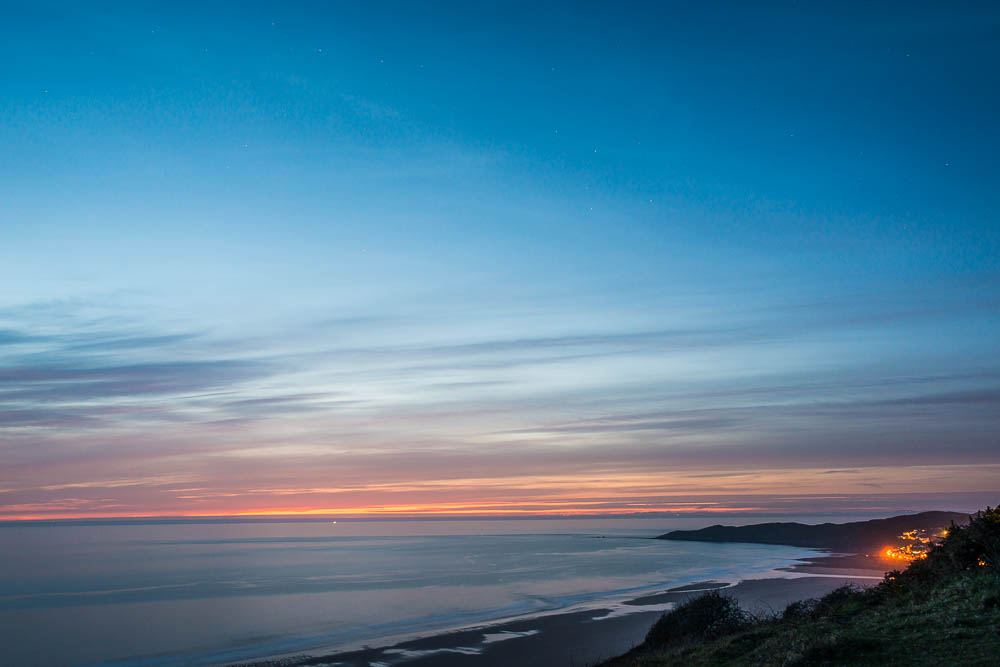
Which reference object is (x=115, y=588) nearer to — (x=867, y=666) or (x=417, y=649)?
(x=417, y=649)

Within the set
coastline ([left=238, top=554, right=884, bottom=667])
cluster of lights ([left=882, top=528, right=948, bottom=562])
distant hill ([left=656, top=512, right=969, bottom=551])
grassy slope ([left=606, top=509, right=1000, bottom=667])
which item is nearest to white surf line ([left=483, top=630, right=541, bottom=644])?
coastline ([left=238, top=554, right=884, bottom=667])

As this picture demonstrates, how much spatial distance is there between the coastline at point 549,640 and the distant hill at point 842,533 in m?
68.5

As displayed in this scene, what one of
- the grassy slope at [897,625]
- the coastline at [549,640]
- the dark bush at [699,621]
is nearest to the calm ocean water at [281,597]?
the coastline at [549,640]

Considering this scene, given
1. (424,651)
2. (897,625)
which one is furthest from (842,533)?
(897,625)

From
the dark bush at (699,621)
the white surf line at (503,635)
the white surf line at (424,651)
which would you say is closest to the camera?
the dark bush at (699,621)

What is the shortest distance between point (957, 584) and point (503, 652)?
22.0 meters

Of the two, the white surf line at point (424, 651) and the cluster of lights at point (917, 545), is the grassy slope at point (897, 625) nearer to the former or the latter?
the cluster of lights at point (917, 545)

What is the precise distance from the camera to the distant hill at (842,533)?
115m

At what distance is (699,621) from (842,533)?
11479 centimetres

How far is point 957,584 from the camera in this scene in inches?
698

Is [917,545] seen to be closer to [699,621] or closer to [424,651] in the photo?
[699,621]

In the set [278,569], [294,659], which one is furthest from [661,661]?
[278,569]

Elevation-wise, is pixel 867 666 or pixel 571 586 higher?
pixel 867 666

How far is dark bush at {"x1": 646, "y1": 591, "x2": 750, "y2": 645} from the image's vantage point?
2604 cm
